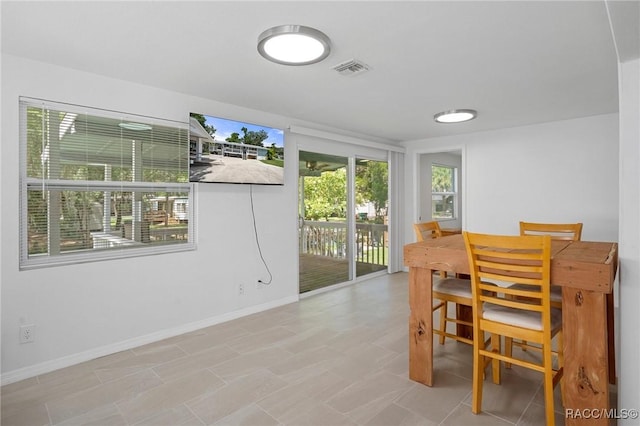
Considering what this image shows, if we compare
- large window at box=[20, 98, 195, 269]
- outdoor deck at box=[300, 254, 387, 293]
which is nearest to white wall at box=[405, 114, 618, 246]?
outdoor deck at box=[300, 254, 387, 293]

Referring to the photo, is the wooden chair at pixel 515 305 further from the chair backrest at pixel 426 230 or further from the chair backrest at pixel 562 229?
the chair backrest at pixel 562 229

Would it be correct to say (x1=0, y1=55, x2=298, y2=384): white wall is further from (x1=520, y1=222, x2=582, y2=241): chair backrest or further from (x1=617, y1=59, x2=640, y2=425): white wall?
(x1=617, y1=59, x2=640, y2=425): white wall

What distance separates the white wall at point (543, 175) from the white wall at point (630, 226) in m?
2.88

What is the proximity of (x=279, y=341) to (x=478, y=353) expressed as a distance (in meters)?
1.67

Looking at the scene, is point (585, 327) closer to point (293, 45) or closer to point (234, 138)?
point (293, 45)

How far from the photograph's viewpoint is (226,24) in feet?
6.51

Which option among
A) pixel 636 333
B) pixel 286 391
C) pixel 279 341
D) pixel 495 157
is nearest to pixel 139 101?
pixel 279 341

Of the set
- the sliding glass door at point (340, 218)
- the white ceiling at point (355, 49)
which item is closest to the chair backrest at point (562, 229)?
the white ceiling at point (355, 49)

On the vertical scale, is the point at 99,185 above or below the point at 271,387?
above

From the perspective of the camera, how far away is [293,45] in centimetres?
218

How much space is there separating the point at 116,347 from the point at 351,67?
2.94m

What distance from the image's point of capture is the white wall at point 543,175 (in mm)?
4059

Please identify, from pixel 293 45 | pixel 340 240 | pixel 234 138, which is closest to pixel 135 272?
pixel 234 138

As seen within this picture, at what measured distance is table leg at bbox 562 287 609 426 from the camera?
5.65 ft
